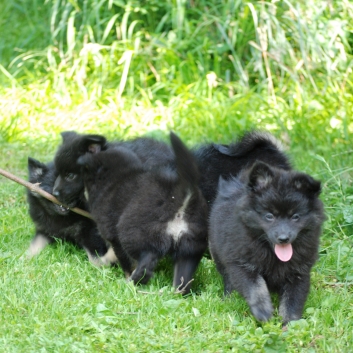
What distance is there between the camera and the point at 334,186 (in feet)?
21.5

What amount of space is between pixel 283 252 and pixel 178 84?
5.12 metres

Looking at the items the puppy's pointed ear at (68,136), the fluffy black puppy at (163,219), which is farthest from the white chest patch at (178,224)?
the puppy's pointed ear at (68,136)

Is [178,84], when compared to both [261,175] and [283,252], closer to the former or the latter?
[261,175]

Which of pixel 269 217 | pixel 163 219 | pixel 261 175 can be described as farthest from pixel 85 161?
pixel 269 217

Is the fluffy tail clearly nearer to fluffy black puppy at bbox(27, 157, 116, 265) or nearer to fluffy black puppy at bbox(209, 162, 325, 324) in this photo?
fluffy black puppy at bbox(209, 162, 325, 324)

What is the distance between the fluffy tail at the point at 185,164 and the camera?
4.92 meters

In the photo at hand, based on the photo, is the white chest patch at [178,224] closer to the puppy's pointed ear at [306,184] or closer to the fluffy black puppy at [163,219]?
the fluffy black puppy at [163,219]

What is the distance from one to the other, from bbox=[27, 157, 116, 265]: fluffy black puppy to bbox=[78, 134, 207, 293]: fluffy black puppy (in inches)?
22.7

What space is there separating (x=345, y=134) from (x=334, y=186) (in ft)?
4.49

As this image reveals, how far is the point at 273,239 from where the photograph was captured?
432 centimetres

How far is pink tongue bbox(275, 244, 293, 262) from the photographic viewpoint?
438 centimetres

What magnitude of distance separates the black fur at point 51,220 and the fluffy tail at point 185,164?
3.78 feet

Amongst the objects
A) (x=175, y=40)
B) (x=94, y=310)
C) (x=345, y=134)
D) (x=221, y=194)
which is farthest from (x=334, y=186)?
(x=175, y=40)

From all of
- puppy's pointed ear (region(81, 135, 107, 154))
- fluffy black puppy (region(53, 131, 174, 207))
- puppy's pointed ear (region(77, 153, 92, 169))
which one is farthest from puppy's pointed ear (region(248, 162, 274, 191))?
puppy's pointed ear (region(81, 135, 107, 154))
